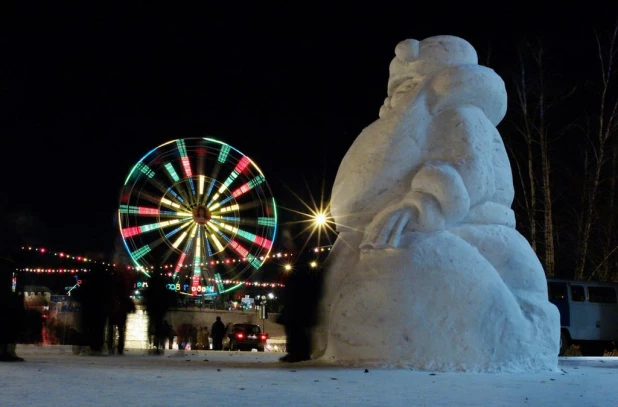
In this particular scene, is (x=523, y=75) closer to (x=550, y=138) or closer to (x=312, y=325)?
(x=550, y=138)

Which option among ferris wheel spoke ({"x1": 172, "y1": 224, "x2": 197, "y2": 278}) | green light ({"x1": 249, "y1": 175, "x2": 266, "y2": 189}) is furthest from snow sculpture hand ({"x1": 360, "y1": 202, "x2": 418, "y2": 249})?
ferris wheel spoke ({"x1": 172, "y1": 224, "x2": 197, "y2": 278})

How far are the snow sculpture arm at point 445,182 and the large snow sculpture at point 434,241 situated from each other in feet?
0.05

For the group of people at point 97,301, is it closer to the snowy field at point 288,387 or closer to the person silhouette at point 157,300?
the person silhouette at point 157,300

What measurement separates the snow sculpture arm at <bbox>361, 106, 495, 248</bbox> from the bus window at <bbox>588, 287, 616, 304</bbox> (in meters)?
11.6

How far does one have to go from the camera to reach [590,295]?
19.7m

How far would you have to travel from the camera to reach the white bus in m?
19.3

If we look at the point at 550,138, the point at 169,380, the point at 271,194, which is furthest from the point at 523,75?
the point at 169,380

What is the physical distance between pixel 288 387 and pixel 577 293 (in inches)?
592

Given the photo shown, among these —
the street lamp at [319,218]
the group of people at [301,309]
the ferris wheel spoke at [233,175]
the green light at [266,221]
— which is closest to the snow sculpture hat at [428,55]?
the group of people at [301,309]

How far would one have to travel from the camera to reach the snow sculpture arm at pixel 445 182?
8820mm

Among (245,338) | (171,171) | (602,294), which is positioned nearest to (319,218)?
(171,171)

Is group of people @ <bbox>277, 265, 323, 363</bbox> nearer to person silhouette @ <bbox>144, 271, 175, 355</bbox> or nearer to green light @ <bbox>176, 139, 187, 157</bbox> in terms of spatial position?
person silhouette @ <bbox>144, 271, 175, 355</bbox>

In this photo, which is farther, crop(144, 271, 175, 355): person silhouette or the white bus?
the white bus

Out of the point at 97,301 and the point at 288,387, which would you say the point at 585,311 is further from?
the point at 288,387
